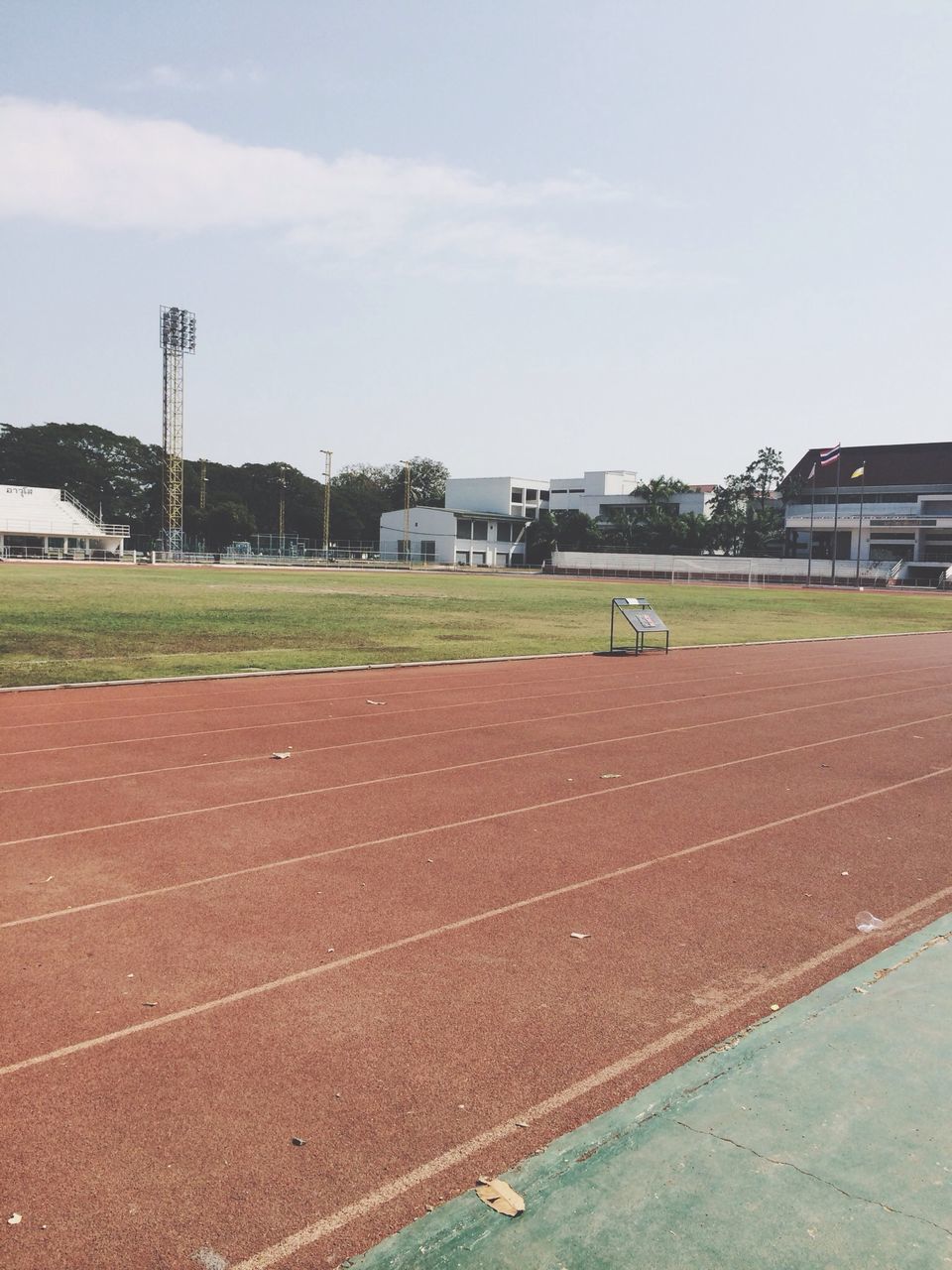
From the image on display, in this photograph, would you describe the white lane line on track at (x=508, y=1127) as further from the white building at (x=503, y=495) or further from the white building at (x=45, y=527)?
the white building at (x=503, y=495)

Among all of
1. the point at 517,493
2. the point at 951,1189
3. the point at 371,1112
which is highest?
the point at 517,493

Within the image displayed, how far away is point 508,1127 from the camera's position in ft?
12.5

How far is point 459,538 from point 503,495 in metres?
11.6

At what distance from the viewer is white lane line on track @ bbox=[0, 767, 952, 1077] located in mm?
4418

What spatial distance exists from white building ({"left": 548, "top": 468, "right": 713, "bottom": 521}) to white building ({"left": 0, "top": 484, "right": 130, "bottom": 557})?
50916mm

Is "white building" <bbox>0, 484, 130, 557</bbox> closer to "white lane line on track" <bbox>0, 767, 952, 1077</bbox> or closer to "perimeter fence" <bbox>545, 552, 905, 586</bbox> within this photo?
"perimeter fence" <bbox>545, 552, 905, 586</bbox>

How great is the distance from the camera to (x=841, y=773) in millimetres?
9906

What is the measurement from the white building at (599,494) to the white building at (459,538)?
611 cm

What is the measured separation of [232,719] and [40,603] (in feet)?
66.3

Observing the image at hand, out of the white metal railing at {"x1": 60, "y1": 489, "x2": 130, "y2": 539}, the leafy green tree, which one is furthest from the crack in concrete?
the leafy green tree

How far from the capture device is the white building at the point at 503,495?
123500 mm

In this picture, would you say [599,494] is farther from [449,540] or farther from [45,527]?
[45,527]

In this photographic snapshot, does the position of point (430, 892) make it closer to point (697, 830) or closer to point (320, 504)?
point (697, 830)

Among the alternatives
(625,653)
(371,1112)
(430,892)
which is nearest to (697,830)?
(430,892)
